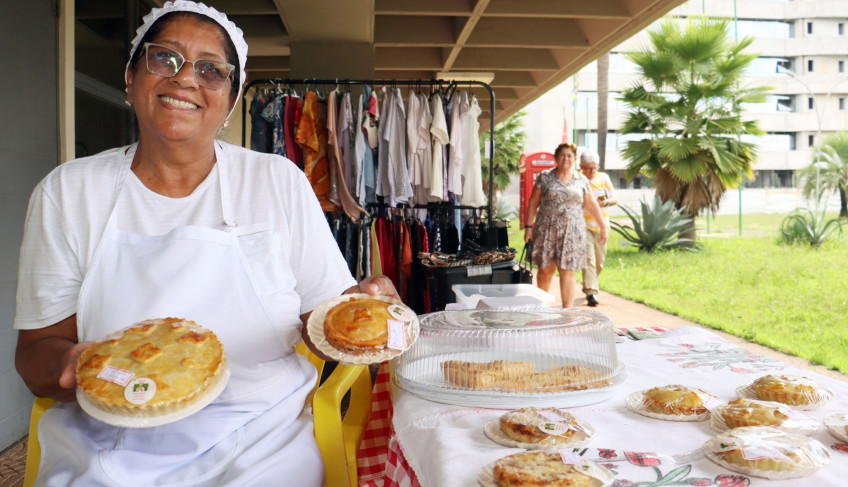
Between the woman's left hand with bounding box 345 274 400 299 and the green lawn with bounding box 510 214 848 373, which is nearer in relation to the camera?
the woman's left hand with bounding box 345 274 400 299

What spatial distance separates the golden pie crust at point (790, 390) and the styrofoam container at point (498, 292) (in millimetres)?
1686

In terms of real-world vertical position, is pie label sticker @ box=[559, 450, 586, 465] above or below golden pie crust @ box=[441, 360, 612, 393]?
below

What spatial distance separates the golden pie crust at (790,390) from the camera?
1354 millimetres

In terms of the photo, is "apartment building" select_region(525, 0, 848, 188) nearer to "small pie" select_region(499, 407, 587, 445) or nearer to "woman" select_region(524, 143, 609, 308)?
"woman" select_region(524, 143, 609, 308)

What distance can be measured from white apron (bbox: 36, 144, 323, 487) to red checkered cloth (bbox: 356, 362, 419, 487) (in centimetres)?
17

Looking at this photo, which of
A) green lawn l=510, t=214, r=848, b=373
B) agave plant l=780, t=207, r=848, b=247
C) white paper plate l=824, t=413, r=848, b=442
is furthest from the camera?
agave plant l=780, t=207, r=848, b=247

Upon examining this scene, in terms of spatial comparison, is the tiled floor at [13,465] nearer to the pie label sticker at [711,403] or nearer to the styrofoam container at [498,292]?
the styrofoam container at [498,292]

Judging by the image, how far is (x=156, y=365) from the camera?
1.36m

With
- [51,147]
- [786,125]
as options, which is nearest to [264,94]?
[51,147]

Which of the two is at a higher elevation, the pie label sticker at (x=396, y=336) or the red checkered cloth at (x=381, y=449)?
the pie label sticker at (x=396, y=336)

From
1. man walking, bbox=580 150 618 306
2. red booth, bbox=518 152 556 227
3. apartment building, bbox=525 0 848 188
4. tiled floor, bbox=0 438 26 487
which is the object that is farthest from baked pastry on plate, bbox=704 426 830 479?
apartment building, bbox=525 0 848 188

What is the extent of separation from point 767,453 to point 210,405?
1.25 metres

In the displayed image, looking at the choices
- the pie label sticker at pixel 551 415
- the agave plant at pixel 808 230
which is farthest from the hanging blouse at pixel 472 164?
the agave plant at pixel 808 230

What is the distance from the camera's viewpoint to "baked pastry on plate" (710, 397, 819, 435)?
4.00 feet
